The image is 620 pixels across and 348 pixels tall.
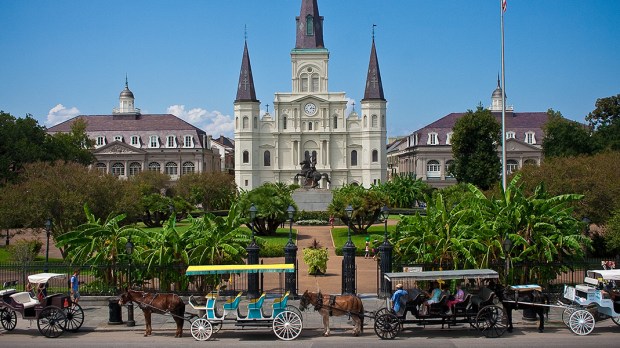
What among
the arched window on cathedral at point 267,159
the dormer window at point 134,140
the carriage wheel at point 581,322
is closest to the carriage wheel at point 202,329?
the carriage wheel at point 581,322

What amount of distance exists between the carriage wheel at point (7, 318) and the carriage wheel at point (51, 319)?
2.78 feet

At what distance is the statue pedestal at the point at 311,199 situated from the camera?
63219 millimetres

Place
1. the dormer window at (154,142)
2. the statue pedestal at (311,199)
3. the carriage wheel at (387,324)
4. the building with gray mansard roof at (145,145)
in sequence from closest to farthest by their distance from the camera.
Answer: the carriage wheel at (387,324), the statue pedestal at (311,199), the building with gray mansard roof at (145,145), the dormer window at (154,142)

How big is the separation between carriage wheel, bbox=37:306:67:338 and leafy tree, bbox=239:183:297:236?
88.5ft

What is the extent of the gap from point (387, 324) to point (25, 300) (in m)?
8.91

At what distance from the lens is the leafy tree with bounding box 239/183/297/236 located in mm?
45594

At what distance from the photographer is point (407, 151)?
11150 centimetres

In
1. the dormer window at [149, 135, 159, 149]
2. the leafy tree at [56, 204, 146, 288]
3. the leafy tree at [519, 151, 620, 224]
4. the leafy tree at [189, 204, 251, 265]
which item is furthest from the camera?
the dormer window at [149, 135, 159, 149]

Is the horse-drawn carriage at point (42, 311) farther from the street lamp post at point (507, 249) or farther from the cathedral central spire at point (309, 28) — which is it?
the cathedral central spire at point (309, 28)

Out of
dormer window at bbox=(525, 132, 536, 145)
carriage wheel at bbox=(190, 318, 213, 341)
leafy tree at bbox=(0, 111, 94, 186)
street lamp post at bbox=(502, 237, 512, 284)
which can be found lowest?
carriage wheel at bbox=(190, 318, 213, 341)

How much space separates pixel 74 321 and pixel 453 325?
950cm

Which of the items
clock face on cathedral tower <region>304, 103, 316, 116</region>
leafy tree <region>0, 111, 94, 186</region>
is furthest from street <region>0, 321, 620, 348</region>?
clock face on cathedral tower <region>304, 103, 316, 116</region>

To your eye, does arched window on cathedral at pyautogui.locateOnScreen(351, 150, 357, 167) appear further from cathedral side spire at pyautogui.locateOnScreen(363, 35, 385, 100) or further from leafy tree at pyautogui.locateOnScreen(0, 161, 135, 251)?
leafy tree at pyautogui.locateOnScreen(0, 161, 135, 251)

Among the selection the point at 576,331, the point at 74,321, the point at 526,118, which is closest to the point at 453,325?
the point at 576,331
